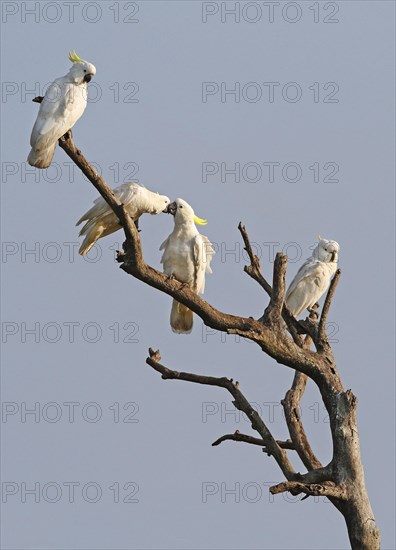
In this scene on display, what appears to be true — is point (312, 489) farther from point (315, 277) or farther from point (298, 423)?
point (315, 277)

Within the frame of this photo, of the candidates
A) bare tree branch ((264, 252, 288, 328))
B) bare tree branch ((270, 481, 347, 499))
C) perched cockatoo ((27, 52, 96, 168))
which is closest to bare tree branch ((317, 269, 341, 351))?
bare tree branch ((264, 252, 288, 328))

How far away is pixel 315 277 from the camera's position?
9.23 meters

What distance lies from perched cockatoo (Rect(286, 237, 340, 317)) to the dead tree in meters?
2.75

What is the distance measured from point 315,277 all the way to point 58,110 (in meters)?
3.78

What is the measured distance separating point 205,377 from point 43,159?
2.02m

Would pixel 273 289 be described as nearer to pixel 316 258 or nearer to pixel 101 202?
pixel 101 202

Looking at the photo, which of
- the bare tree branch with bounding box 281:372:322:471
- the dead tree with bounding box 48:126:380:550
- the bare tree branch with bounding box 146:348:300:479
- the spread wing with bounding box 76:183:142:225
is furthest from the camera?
the spread wing with bounding box 76:183:142:225

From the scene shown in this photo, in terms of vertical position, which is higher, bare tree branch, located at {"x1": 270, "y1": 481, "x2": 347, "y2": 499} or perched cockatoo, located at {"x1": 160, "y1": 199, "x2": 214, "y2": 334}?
perched cockatoo, located at {"x1": 160, "y1": 199, "x2": 214, "y2": 334}

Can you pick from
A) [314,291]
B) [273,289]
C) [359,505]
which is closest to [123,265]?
[273,289]

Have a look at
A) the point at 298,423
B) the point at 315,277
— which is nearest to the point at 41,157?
the point at 298,423

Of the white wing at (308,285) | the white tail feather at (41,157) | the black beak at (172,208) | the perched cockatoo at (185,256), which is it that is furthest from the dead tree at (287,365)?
the white wing at (308,285)

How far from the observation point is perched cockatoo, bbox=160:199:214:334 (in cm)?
697

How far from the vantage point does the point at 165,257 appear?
23.3 ft

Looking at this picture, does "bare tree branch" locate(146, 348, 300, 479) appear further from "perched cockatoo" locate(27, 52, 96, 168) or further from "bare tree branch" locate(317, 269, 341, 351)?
"perched cockatoo" locate(27, 52, 96, 168)
